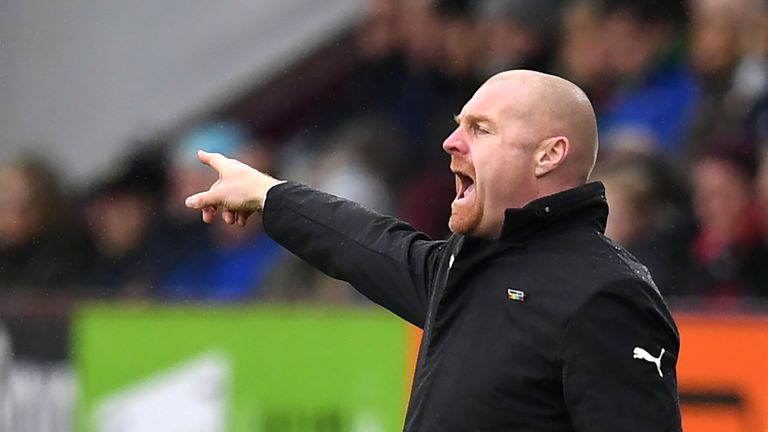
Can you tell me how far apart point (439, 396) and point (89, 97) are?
27.0 ft

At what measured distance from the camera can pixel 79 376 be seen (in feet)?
23.7

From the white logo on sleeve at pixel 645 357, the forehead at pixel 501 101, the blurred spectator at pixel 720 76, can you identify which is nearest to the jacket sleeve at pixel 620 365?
the white logo on sleeve at pixel 645 357

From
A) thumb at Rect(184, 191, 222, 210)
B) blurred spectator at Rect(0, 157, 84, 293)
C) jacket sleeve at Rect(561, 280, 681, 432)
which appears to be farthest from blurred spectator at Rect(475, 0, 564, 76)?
jacket sleeve at Rect(561, 280, 681, 432)

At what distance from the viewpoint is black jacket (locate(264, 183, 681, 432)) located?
301 cm

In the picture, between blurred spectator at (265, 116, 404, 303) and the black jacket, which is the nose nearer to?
the black jacket

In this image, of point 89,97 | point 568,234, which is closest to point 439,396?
point 568,234

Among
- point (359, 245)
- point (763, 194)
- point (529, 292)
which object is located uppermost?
point (763, 194)

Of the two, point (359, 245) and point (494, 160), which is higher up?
point (494, 160)

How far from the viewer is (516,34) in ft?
28.2

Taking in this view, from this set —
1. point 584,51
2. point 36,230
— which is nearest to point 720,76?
point 584,51

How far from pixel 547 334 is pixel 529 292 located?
0.12 metres

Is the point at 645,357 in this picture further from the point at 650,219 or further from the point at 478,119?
the point at 650,219

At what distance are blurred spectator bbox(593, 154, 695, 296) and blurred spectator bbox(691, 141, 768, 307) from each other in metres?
0.07

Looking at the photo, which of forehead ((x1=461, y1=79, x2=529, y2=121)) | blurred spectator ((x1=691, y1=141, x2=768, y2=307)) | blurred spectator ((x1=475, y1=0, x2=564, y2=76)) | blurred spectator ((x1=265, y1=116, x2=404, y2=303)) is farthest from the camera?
blurred spectator ((x1=475, y1=0, x2=564, y2=76))
